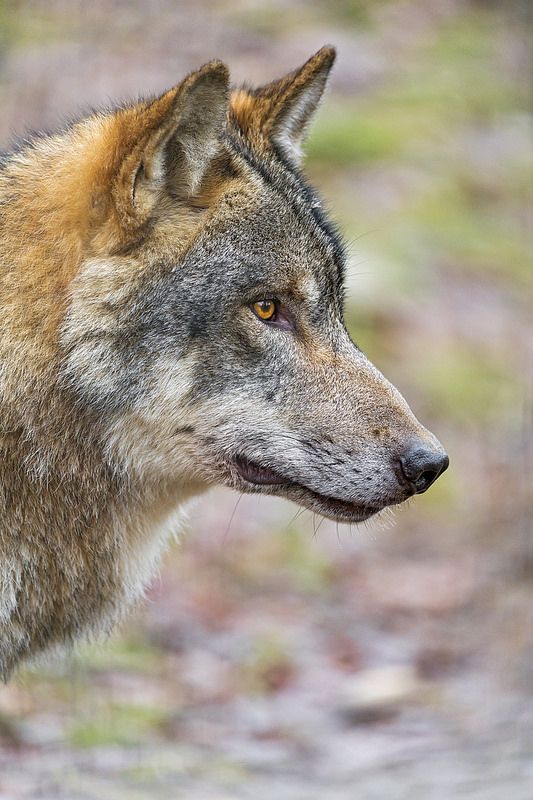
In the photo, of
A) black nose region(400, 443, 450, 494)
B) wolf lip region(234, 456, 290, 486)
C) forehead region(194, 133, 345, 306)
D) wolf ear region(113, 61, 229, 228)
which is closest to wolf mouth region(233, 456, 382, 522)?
wolf lip region(234, 456, 290, 486)

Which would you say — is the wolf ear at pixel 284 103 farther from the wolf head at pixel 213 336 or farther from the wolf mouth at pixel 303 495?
the wolf mouth at pixel 303 495

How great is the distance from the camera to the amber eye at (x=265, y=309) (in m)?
4.69

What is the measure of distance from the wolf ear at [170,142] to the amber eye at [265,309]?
0.52 meters

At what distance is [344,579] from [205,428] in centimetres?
487

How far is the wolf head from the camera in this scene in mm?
4480

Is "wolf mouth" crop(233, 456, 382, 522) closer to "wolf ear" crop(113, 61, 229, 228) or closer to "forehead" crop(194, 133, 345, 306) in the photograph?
"forehead" crop(194, 133, 345, 306)

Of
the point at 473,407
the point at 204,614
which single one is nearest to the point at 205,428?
the point at 204,614

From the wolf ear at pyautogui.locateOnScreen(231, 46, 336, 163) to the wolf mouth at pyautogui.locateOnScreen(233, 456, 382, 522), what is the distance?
145 centimetres

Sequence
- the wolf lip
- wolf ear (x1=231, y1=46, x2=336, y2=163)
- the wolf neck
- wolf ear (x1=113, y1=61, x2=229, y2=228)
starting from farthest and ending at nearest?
1. wolf ear (x1=231, y1=46, x2=336, y2=163)
2. the wolf lip
3. the wolf neck
4. wolf ear (x1=113, y1=61, x2=229, y2=228)

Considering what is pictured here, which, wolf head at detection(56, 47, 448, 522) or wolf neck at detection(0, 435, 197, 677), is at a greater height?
wolf head at detection(56, 47, 448, 522)

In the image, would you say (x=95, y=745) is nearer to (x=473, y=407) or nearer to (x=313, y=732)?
(x=313, y=732)

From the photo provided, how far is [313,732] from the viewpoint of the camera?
6777 millimetres

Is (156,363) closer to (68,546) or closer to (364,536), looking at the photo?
(68,546)

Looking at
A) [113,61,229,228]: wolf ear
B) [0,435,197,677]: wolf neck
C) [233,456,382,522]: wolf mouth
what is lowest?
Result: [0,435,197,677]: wolf neck
